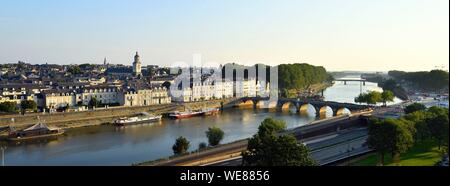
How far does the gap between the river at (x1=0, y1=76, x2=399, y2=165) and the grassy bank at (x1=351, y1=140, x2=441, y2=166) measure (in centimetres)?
376

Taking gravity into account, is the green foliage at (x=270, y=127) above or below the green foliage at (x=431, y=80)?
below

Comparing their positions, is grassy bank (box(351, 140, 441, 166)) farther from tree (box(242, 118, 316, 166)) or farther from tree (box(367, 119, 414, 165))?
tree (box(242, 118, 316, 166))

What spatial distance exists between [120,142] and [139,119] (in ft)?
13.9

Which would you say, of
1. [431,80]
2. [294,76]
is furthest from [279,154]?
[431,80]

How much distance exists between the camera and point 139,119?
1569 cm

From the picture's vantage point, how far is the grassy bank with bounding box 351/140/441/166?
7625 mm

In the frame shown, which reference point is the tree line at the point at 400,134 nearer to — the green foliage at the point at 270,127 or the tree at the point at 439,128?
the tree at the point at 439,128

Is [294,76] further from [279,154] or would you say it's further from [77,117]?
[279,154]

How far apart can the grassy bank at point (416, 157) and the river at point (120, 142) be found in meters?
3.76

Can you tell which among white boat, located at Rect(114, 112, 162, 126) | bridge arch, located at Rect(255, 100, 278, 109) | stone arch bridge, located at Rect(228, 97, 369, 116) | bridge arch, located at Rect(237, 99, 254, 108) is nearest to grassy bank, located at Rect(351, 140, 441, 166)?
stone arch bridge, located at Rect(228, 97, 369, 116)

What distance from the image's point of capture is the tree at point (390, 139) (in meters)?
7.80

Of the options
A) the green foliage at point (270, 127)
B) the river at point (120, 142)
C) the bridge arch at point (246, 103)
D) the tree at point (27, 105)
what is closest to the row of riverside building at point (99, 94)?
the tree at point (27, 105)

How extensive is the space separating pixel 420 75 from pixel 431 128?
2124 centimetres
